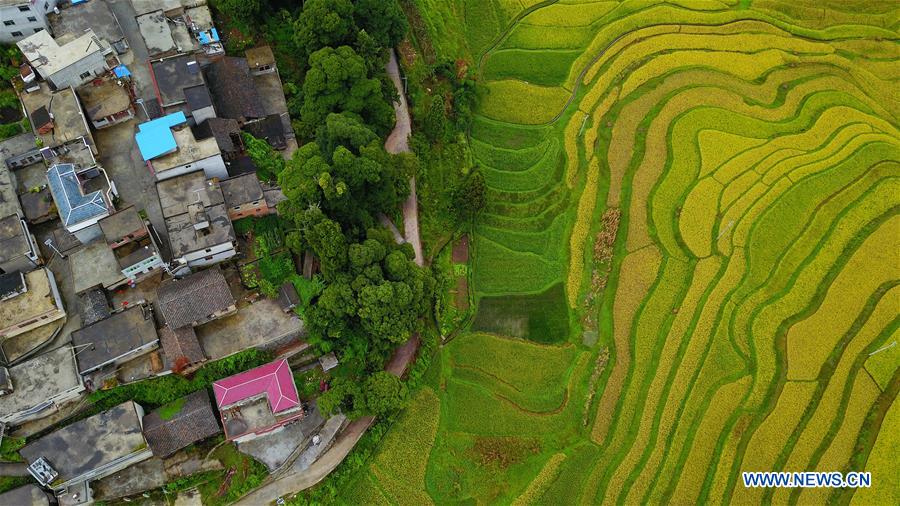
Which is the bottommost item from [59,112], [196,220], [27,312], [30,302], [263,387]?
[263,387]

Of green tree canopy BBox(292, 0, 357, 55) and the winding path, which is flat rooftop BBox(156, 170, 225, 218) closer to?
the winding path

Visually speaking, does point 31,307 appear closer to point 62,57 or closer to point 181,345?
point 181,345

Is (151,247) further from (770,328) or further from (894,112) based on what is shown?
(894,112)

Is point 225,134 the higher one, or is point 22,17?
point 22,17

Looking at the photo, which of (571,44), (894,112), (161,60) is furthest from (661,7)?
(161,60)

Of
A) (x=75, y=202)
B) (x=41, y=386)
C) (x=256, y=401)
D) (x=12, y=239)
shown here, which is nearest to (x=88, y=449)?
(x=41, y=386)

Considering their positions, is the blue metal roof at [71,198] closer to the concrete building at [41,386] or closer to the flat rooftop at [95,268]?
the flat rooftop at [95,268]

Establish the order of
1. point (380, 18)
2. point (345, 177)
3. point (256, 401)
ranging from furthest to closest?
point (380, 18) → point (345, 177) → point (256, 401)

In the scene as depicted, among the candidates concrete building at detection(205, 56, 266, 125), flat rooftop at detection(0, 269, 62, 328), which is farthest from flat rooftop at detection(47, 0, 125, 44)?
flat rooftop at detection(0, 269, 62, 328)
